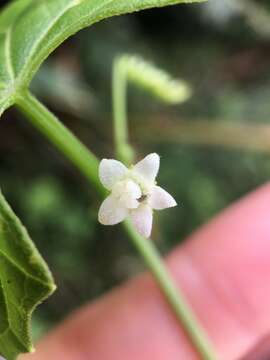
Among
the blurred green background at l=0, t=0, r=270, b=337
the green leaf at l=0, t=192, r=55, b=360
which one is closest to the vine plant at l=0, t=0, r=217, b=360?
the green leaf at l=0, t=192, r=55, b=360

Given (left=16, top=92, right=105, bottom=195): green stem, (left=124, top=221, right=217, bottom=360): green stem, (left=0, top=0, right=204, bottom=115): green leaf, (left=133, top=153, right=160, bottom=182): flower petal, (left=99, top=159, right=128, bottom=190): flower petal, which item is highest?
(left=0, top=0, right=204, bottom=115): green leaf

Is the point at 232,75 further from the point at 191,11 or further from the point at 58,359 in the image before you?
the point at 58,359

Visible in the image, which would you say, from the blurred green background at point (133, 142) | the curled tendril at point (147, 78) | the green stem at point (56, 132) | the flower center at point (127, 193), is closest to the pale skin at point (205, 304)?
the blurred green background at point (133, 142)

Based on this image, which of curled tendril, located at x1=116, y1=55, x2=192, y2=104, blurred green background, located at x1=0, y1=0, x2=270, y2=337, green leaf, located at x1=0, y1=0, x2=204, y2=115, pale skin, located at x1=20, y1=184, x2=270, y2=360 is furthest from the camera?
blurred green background, located at x1=0, y1=0, x2=270, y2=337

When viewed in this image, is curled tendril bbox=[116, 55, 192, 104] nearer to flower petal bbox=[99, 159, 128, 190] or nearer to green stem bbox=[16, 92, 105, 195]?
green stem bbox=[16, 92, 105, 195]

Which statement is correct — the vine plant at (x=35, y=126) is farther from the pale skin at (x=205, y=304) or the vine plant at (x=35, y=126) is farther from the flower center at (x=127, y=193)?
the pale skin at (x=205, y=304)

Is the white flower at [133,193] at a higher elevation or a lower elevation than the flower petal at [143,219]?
higher
